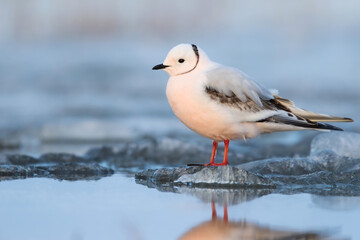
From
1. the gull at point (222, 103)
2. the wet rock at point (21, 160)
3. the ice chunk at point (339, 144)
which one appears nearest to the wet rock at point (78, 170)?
the wet rock at point (21, 160)

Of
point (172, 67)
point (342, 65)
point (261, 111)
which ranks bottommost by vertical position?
point (261, 111)

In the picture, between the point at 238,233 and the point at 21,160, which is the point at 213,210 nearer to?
the point at 238,233

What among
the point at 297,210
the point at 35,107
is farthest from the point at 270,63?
the point at 297,210

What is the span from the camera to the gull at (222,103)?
160 inches

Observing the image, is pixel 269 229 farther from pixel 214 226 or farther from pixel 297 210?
pixel 297 210

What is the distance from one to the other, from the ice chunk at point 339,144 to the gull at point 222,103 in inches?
34.9

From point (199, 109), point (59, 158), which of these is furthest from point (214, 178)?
point (59, 158)

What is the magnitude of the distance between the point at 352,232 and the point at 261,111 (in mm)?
1541

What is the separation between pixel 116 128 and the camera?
8.02m

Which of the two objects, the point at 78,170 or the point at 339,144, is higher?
the point at 339,144

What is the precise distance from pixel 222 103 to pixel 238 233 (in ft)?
4.96

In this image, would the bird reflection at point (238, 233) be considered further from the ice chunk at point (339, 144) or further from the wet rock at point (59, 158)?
Result: the wet rock at point (59, 158)

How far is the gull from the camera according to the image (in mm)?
4070

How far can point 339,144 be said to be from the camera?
5.20m
